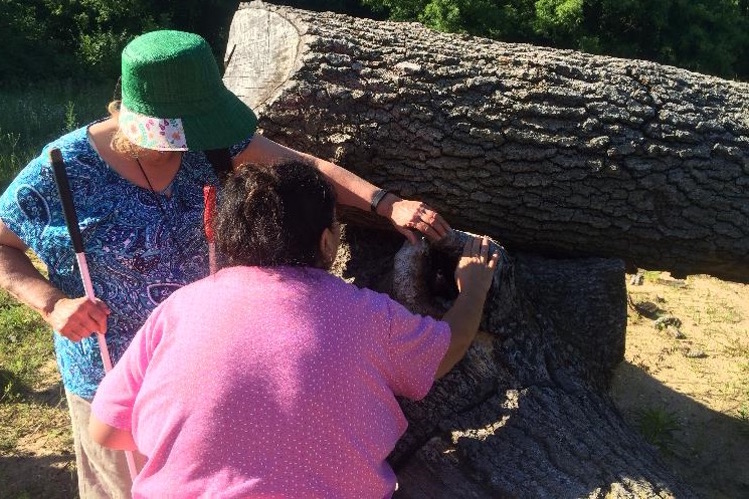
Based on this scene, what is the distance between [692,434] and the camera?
12.4 feet

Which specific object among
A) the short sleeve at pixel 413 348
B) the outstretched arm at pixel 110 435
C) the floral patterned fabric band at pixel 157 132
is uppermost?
the floral patterned fabric band at pixel 157 132

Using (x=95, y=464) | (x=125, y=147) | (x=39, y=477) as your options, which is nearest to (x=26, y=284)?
(x=125, y=147)

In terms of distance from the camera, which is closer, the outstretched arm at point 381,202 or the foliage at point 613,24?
the outstretched arm at point 381,202

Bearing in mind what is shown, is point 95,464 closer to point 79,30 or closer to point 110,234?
point 110,234

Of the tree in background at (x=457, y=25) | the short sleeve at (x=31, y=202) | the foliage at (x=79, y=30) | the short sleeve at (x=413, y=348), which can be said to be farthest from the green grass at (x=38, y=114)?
the short sleeve at (x=413, y=348)

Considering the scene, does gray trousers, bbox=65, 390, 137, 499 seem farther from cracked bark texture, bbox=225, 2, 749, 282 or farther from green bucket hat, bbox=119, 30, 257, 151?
cracked bark texture, bbox=225, 2, 749, 282

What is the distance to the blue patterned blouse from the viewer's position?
204 cm

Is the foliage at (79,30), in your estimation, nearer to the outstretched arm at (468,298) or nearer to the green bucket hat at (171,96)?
the outstretched arm at (468,298)

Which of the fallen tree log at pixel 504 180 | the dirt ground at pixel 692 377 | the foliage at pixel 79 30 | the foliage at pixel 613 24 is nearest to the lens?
the fallen tree log at pixel 504 180

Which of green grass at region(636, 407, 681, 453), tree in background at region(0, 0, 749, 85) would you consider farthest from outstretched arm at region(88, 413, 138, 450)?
tree in background at region(0, 0, 749, 85)

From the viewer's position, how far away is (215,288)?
5.45ft

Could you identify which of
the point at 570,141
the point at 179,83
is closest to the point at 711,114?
the point at 570,141

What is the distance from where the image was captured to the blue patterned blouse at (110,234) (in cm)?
204

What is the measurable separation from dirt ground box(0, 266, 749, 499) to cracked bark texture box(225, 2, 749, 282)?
928mm
